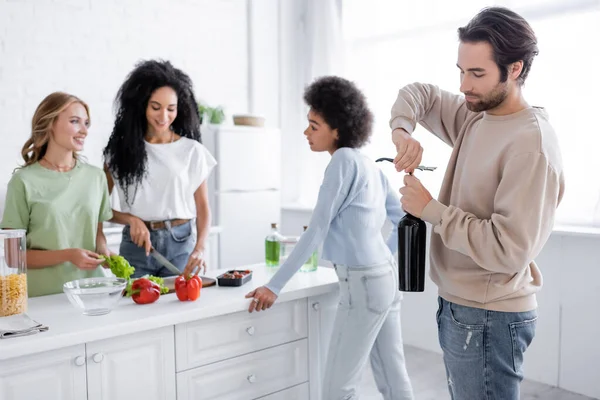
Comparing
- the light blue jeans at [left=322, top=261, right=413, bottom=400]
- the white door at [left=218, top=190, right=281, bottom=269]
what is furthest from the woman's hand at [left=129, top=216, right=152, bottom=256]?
the white door at [left=218, top=190, right=281, bottom=269]

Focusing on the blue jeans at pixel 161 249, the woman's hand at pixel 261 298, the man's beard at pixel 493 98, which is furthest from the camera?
the blue jeans at pixel 161 249

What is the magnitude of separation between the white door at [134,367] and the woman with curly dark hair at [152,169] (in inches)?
26.2

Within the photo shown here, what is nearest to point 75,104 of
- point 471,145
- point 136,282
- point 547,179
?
point 136,282

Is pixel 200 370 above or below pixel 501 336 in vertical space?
below

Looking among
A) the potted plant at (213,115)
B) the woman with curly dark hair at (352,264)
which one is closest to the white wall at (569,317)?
the woman with curly dark hair at (352,264)

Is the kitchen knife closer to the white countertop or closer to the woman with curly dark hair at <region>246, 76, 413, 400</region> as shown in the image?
the white countertop

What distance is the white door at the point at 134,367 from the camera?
5.60 ft

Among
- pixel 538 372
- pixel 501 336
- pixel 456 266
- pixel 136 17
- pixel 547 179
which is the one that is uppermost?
pixel 136 17

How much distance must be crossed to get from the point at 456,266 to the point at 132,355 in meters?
1.02

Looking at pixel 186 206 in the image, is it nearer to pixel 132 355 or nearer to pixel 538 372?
pixel 132 355

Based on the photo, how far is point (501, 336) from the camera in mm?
1432

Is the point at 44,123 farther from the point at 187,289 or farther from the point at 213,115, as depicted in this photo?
the point at 213,115

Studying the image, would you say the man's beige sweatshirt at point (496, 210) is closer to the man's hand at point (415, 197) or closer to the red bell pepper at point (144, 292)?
the man's hand at point (415, 197)

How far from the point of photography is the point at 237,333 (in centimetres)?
203
